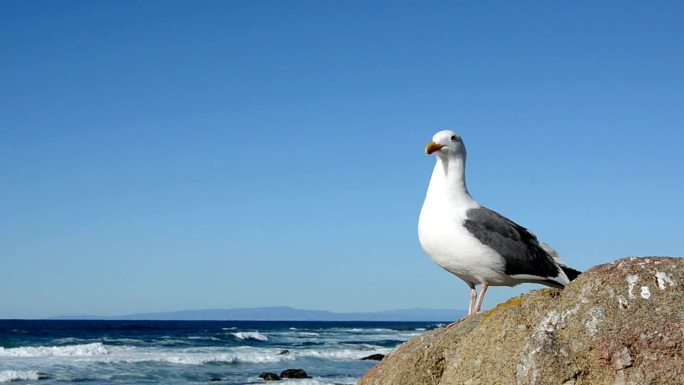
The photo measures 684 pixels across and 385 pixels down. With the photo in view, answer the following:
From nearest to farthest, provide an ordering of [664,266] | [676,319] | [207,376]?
[676,319] < [664,266] < [207,376]

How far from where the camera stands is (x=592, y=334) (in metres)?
3.80

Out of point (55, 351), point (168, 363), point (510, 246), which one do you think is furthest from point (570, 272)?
point (55, 351)

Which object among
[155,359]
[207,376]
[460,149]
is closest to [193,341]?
[155,359]

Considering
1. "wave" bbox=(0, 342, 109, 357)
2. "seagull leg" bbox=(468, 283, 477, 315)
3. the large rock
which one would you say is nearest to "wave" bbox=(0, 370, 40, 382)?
"wave" bbox=(0, 342, 109, 357)

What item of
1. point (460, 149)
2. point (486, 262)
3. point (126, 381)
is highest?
point (460, 149)

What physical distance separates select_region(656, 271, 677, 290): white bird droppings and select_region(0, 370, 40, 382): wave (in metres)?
23.5

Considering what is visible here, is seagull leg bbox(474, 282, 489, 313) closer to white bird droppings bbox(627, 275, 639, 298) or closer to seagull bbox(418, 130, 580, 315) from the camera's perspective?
seagull bbox(418, 130, 580, 315)

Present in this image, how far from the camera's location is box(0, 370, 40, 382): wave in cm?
2423

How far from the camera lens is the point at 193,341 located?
45.9 m

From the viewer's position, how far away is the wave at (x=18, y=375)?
79.5 ft

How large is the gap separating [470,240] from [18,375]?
22404 mm

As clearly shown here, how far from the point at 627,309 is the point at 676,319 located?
0.21 m

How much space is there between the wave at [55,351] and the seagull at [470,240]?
101 feet

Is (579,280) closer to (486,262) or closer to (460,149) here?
(486,262)
